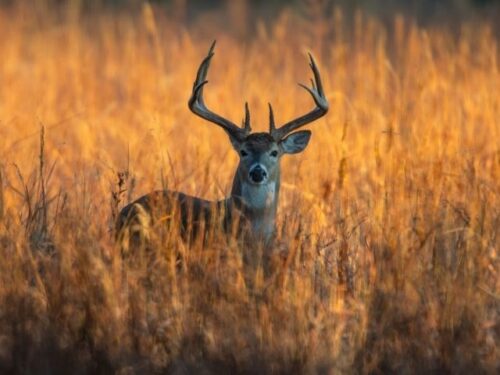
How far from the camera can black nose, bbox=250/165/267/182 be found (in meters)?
7.65

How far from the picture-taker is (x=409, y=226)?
6.82 m

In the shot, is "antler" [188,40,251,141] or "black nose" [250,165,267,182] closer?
"black nose" [250,165,267,182]

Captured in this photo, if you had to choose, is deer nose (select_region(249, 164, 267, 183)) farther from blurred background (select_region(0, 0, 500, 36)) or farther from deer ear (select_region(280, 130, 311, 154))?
blurred background (select_region(0, 0, 500, 36))

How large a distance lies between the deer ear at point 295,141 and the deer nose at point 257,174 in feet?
1.38

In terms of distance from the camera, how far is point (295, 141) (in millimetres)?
8117

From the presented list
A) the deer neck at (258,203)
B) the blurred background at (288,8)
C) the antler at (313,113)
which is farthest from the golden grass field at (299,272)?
the blurred background at (288,8)

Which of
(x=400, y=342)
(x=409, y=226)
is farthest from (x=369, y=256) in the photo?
(x=400, y=342)

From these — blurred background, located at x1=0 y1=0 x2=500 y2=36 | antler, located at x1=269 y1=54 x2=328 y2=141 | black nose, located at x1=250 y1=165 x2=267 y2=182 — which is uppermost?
blurred background, located at x1=0 y1=0 x2=500 y2=36

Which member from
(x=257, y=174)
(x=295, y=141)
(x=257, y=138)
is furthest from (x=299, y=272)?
(x=295, y=141)

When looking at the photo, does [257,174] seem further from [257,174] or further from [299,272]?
[299,272]

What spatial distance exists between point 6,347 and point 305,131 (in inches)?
104

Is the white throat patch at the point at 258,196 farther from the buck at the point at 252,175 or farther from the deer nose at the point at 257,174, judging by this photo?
the deer nose at the point at 257,174

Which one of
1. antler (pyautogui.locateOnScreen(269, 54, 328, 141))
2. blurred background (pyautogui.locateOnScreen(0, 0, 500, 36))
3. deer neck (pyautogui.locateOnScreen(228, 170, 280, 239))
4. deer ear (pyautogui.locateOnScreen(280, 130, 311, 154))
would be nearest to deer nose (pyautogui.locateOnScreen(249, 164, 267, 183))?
deer neck (pyautogui.locateOnScreen(228, 170, 280, 239))

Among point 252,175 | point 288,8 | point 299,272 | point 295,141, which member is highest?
point 288,8
